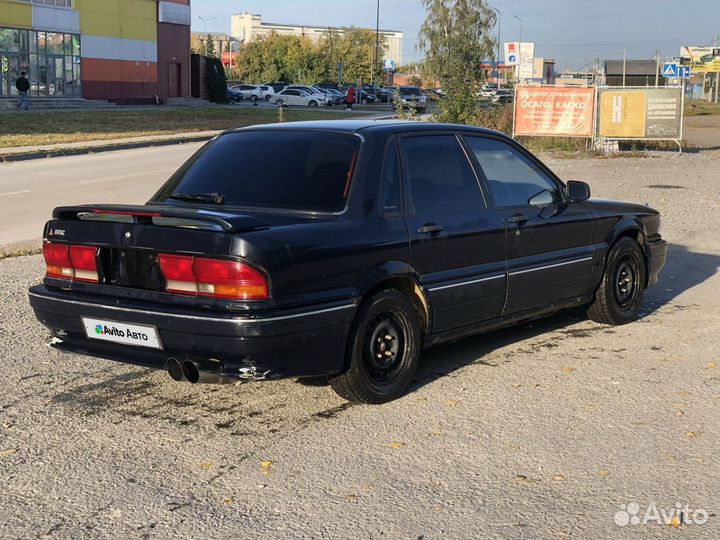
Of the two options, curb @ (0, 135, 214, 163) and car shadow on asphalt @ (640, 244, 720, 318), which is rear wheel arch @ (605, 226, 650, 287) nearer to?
car shadow on asphalt @ (640, 244, 720, 318)

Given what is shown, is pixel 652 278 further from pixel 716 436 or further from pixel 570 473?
pixel 570 473

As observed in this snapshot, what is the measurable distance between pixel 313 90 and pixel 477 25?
2292 cm

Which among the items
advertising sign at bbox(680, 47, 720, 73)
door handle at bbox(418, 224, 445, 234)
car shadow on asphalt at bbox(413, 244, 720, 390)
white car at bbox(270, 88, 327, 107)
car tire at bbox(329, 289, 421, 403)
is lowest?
car shadow on asphalt at bbox(413, 244, 720, 390)

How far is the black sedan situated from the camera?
16.3 feet

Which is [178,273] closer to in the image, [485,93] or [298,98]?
[485,93]

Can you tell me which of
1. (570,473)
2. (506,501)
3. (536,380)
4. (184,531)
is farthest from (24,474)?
(536,380)

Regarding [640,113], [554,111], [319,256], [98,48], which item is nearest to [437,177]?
[319,256]

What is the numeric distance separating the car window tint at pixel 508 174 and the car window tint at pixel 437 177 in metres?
0.20

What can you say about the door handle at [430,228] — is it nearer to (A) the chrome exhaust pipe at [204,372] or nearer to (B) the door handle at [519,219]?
(B) the door handle at [519,219]

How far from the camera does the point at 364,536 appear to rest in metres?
3.90

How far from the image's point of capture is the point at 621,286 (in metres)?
7.81

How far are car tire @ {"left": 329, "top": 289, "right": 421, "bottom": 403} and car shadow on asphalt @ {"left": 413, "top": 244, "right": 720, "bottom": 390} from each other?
34 cm

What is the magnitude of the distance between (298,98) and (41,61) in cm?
2463

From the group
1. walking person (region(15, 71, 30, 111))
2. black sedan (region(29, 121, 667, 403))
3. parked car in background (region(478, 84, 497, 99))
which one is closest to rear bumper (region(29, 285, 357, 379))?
black sedan (region(29, 121, 667, 403))
